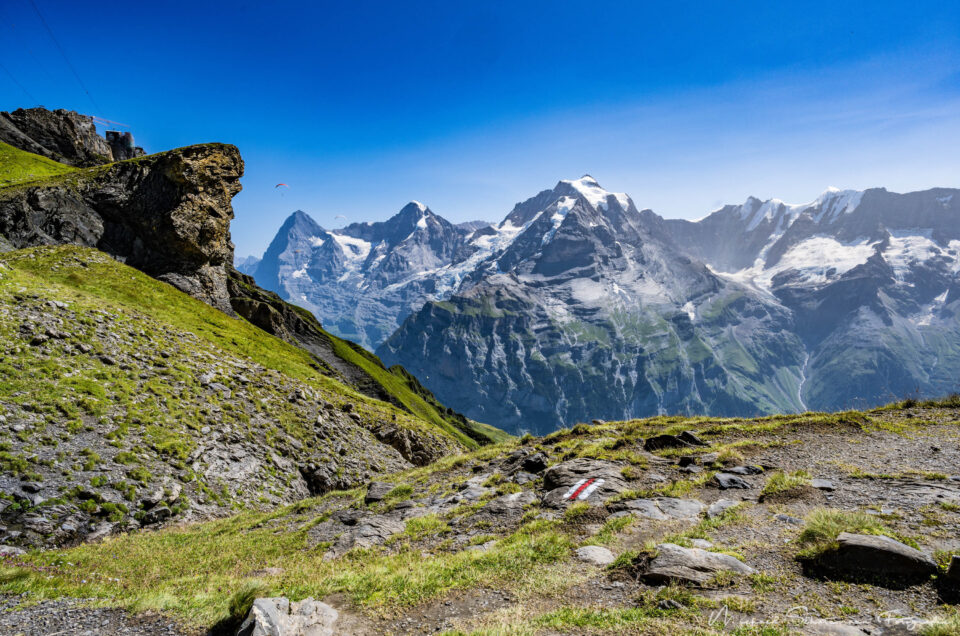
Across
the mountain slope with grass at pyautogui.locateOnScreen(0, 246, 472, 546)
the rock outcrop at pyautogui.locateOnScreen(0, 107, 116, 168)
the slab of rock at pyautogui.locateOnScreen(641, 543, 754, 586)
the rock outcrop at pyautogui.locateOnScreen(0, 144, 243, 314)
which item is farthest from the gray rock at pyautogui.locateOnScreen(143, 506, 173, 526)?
the rock outcrop at pyautogui.locateOnScreen(0, 107, 116, 168)

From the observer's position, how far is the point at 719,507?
15.3 metres

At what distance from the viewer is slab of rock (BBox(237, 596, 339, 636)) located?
29.1 ft

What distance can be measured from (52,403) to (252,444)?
1154 centimetres

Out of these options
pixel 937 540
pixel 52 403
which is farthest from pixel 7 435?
pixel 937 540

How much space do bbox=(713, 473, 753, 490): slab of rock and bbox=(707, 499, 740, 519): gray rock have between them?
180 centimetres

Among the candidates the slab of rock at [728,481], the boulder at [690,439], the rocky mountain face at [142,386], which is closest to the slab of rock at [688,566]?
the slab of rock at [728,481]

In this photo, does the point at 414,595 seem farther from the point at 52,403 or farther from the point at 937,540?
the point at 52,403

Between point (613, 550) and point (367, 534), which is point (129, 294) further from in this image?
point (613, 550)

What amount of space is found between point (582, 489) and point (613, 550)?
17.7ft

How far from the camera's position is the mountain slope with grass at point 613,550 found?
29.5 feet

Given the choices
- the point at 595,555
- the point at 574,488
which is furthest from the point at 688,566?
the point at 574,488

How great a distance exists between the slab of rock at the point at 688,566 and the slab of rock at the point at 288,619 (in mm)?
8045

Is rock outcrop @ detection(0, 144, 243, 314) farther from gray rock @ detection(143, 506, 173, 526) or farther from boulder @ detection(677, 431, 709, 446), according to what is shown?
boulder @ detection(677, 431, 709, 446)

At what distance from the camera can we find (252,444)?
3112cm
